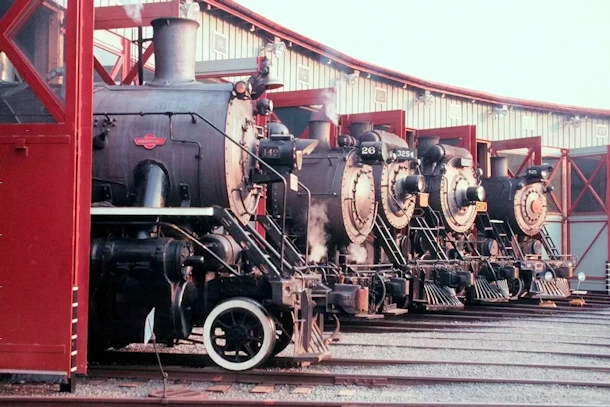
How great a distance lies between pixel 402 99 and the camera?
78.1ft

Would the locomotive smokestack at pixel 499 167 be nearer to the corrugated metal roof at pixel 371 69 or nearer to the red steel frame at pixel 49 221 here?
the corrugated metal roof at pixel 371 69

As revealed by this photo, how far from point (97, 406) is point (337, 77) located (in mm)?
16488

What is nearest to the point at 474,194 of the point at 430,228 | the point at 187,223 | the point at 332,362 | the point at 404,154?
the point at 430,228

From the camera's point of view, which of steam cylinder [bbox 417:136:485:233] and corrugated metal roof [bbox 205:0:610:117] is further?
corrugated metal roof [bbox 205:0:610:117]

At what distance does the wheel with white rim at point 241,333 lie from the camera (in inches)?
289

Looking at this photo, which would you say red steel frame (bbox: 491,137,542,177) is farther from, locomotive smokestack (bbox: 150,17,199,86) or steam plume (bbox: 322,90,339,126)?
locomotive smokestack (bbox: 150,17,199,86)

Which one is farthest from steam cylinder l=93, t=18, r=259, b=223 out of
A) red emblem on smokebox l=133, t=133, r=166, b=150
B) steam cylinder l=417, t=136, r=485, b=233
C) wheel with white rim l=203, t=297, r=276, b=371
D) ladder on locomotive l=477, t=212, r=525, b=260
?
ladder on locomotive l=477, t=212, r=525, b=260

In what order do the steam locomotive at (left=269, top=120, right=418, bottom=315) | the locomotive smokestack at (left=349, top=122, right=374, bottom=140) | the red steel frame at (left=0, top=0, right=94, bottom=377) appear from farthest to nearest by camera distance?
the locomotive smokestack at (left=349, top=122, right=374, bottom=140) → the steam locomotive at (left=269, top=120, right=418, bottom=315) → the red steel frame at (left=0, top=0, right=94, bottom=377)

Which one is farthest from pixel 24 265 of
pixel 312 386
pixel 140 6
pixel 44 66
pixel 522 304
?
pixel 522 304

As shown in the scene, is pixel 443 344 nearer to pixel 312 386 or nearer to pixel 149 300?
pixel 312 386

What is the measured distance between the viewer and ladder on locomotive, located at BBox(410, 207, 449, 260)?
15.1 m

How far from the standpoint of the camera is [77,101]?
5918 millimetres

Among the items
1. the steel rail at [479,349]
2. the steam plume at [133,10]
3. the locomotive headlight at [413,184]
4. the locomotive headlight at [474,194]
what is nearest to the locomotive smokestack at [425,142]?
the locomotive headlight at [474,194]

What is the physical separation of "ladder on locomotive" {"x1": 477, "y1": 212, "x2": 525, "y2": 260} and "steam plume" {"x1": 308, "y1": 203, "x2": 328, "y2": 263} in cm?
763
